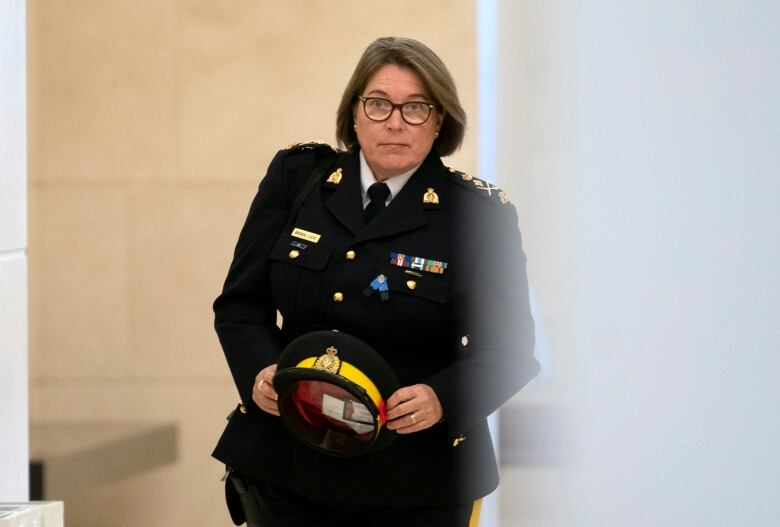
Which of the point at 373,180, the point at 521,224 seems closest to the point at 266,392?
the point at 373,180

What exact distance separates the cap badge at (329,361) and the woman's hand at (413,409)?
109 mm

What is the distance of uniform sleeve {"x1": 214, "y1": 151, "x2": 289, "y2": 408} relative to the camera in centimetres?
174

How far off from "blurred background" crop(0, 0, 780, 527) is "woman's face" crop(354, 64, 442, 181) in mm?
152

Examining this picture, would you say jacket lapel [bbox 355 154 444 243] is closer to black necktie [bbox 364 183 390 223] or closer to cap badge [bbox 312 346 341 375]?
black necktie [bbox 364 183 390 223]

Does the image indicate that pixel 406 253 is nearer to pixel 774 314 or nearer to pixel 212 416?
pixel 774 314

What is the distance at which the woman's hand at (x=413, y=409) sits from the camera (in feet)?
5.05

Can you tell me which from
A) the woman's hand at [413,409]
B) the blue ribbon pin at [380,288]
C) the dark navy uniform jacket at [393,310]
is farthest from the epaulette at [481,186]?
the woman's hand at [413,409]

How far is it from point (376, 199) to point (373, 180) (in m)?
0.05

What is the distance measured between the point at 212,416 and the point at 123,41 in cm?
150

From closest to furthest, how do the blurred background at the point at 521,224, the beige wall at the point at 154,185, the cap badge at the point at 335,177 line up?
1. the blurred background at the point at 521,224
2. the cap badge at the point at 335,177
3. the beige wall at the point at 154,185

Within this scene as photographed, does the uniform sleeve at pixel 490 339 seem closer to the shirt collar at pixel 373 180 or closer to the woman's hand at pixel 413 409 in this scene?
the woman's hand at pixel 413 409

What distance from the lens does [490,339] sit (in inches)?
65.8
